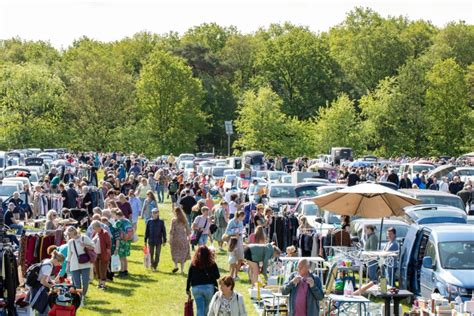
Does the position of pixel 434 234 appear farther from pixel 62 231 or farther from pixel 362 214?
pixel 62 231

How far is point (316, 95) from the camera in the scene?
96.5m

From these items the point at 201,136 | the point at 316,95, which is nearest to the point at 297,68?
the point at 316,95

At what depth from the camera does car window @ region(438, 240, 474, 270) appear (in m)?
17.8

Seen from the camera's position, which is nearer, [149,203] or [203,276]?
[203,276]

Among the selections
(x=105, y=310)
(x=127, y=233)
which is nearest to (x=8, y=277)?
(x=105, y=310)

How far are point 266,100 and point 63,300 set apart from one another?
217ft

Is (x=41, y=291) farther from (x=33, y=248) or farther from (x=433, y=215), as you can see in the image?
(x=433, y=215)

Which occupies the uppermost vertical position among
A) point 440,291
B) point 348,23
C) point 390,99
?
point 348,23

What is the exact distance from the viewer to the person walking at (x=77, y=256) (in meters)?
18.7

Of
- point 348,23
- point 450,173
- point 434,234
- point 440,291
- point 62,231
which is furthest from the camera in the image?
point 348,23

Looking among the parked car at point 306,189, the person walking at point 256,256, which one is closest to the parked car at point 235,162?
the parked car at point 306,189

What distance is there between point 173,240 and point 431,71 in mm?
67576

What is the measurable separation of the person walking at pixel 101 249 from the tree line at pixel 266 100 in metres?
58.7

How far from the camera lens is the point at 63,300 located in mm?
15203
